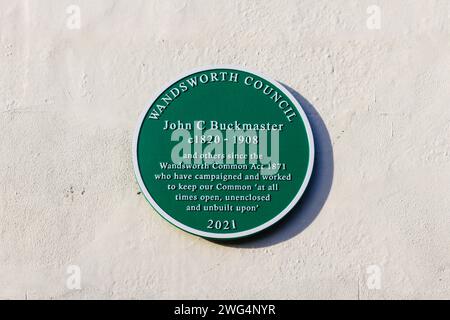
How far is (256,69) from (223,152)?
76cm

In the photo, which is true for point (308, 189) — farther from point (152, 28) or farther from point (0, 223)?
point (0, 223)

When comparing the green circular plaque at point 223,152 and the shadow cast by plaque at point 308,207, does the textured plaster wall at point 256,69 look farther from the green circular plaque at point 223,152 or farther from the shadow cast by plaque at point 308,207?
the green circular plaque at point 223,152

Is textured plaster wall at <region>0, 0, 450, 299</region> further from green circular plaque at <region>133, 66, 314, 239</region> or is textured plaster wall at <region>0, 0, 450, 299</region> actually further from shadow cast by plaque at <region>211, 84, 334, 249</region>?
green circular plaque at <region>133, 66, 314, 239</region>

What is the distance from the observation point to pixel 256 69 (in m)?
6.51

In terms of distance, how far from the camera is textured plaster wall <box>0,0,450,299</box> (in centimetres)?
640

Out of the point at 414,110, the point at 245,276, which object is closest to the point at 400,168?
the point at 414,110

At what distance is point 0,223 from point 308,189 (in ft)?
8.49

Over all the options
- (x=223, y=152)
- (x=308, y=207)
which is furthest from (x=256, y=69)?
(x=308, y=207)

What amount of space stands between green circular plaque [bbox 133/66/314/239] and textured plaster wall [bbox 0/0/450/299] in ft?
0.48

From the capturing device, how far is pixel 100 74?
6527 mm

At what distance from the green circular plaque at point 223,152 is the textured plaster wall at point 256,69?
5.8 inches

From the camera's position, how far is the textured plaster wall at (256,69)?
640 centimetres

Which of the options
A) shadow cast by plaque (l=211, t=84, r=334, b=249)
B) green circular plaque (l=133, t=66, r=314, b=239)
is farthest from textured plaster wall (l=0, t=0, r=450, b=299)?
green circular plaque (l=133, t=66, r=314, b=239)
